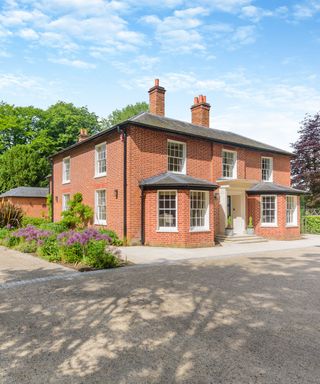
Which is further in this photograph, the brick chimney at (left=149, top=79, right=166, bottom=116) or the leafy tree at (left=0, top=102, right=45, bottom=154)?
the leafy tree at (left=0, top=102, right=45, bottom=154)

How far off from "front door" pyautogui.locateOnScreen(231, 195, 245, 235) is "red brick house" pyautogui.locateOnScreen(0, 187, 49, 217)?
18.2m

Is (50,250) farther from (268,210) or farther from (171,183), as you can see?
(268,210)

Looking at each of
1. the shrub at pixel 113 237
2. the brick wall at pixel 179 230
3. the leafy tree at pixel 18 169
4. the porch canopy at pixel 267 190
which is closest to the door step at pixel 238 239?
the brick wall at pixel 179 230

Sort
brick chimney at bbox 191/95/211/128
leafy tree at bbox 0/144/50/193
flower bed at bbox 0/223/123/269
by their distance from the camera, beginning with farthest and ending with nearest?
leafy tree at bbox 0/144/50/193 → brick chimney at bbox 191/95/211/128 → flower bed at bbox 0/223/123/269

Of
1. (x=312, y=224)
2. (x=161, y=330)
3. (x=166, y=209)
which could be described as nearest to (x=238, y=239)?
(x=166, y=209)

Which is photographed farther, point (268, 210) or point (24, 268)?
point (268, 210)

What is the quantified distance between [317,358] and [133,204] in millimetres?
11485

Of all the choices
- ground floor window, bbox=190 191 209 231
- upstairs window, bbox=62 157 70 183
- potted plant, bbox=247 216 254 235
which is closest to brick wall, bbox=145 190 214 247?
ground floor window, bbox=190 191 209 231

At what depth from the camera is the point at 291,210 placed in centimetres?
1905

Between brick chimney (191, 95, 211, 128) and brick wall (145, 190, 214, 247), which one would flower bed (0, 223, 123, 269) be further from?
brick chimney (191, 95, 211, 128)

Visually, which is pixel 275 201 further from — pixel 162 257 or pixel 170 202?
pixel 162 257

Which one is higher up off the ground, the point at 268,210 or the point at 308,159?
the point at 308,159

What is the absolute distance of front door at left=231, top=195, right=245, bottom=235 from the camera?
1831 centimetres

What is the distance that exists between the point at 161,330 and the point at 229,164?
1545cm
